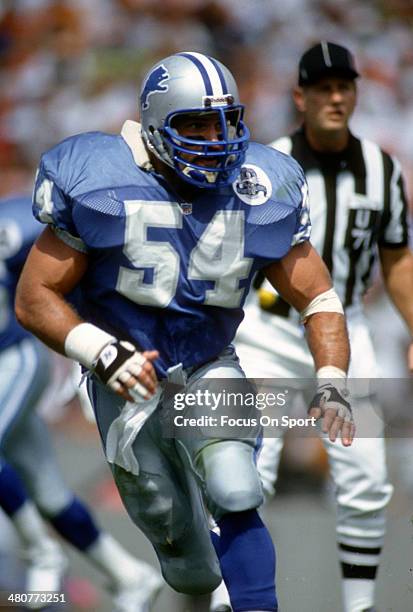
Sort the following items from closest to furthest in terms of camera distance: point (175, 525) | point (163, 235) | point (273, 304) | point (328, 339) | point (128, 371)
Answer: point (128, 371) → point (163, 235) → point (328, 339) → point (175, 525) → point (273, 304)

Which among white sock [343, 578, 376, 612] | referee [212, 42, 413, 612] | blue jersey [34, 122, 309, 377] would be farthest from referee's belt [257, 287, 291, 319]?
blue jersey [34, 122, 309, 377]

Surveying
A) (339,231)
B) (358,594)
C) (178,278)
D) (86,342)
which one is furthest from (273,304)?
(86,342)

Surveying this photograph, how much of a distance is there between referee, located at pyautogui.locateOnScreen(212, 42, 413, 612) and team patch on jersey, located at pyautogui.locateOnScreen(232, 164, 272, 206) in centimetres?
119

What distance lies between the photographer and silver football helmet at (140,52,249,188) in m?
3.07

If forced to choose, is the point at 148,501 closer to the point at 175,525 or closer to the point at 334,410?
the point at 175,525

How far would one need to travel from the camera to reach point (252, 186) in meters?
3.18

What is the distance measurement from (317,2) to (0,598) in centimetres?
429

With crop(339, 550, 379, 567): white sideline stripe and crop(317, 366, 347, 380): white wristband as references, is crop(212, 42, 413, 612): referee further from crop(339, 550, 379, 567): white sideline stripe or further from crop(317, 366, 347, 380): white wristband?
crop(317, 366, 347, 380): white wristband

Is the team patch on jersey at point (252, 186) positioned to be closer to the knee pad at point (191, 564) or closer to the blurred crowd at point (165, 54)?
the knee pad at point (191, 564)

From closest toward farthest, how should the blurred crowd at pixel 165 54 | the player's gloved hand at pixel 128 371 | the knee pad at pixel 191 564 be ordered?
the player's gloved hand at pixel 128 371, the knee pad at pixel 191 564, the blurred crowd at pixel 165 54

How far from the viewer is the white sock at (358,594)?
402cm

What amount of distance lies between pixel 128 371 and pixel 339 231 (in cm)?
168

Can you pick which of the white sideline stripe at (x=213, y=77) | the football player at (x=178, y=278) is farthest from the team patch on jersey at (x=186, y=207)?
the white sideline stripe at (x=213, y=77)

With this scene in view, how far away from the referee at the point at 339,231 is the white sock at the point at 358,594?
1.03 feet
